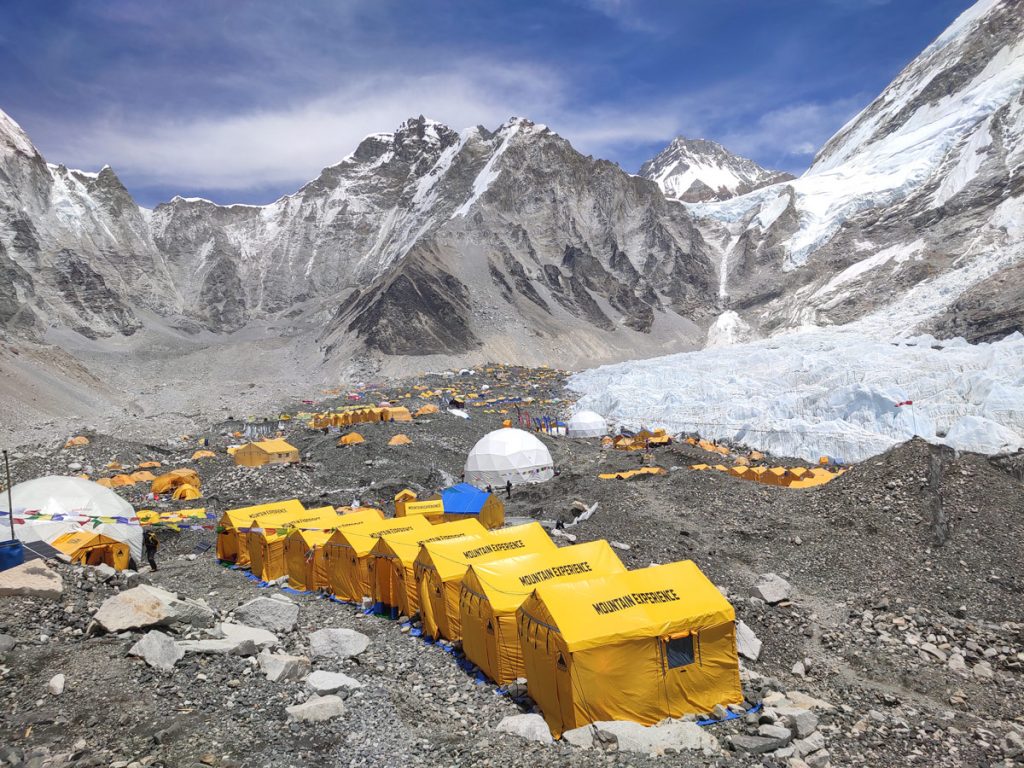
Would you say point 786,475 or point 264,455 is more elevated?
point 264,455

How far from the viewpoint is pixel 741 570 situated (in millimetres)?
14922

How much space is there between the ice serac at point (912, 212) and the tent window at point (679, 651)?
7940 centimetres

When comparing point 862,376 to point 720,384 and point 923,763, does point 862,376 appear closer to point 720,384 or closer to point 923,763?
point 720,384

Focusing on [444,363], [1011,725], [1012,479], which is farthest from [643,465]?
[444,363]

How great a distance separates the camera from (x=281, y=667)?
28.9ft

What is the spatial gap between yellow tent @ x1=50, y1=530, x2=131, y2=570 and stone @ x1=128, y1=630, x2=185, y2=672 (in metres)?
7.65

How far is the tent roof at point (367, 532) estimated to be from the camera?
14281 mm

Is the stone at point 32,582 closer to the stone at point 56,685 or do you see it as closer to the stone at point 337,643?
the stone at point 56,685

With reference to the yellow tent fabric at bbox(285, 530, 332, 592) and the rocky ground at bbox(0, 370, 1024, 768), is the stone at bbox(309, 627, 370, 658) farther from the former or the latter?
the yellow tent fabric at bbox(285, 530, 332, 592)

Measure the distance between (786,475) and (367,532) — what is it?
1788 cm

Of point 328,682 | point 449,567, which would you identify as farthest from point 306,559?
point 328,682

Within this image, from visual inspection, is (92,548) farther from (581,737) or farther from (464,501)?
(581,737)

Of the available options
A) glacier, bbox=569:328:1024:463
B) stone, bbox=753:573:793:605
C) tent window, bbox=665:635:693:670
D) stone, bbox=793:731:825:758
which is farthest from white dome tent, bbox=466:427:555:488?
stone, bbox=793:731:825:758

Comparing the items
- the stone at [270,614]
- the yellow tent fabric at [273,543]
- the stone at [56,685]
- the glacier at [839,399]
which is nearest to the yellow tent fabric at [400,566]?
the stone at [270,614]
